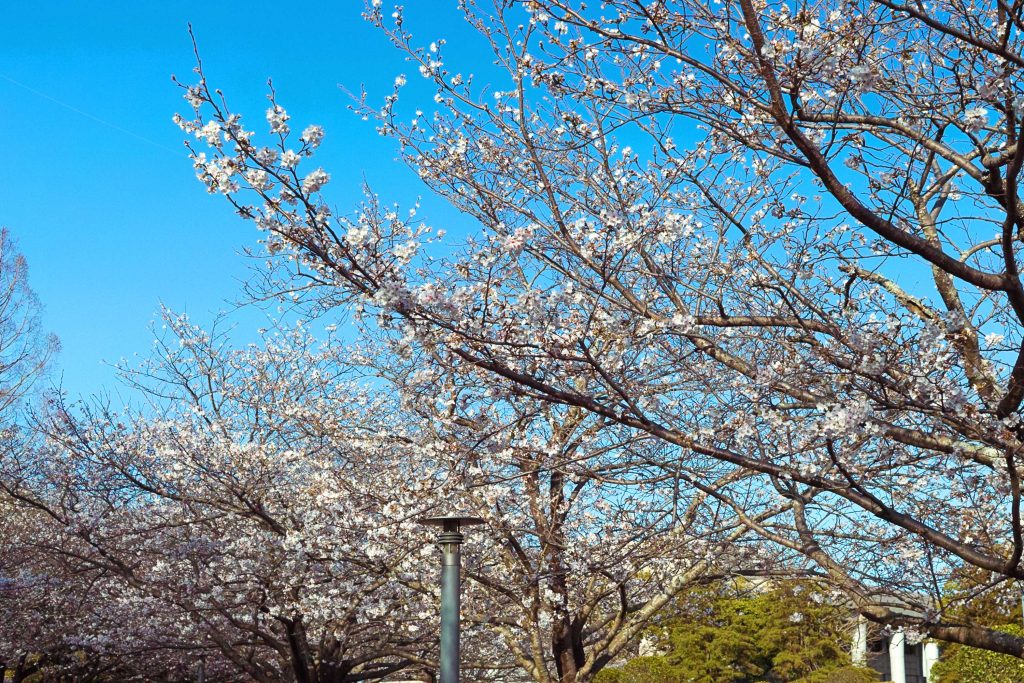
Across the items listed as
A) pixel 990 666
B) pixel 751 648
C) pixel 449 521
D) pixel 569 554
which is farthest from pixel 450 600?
pixel 751 648

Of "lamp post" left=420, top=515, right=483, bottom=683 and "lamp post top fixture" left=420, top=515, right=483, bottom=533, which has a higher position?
"lamp post top fixture" left=420, top=515, right=483, bottom=533

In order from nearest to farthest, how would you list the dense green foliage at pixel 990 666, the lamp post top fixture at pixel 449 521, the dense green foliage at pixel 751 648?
the lamp post top fixture at pixel 449 521 < the dense green foliage at pixel 990 666 < the dense green foliage at pixel 751 648

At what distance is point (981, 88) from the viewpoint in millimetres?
4781

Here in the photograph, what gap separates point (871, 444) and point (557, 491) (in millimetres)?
3787

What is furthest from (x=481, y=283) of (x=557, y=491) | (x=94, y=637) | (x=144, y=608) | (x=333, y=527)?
(x=94, y=637)

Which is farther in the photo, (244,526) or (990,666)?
(990,666)

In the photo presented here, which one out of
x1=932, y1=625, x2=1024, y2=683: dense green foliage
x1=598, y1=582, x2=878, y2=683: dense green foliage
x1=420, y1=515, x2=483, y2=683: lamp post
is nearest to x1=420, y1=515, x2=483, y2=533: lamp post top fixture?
x1=420, y1=515, x2=483, y2=683: lamp post

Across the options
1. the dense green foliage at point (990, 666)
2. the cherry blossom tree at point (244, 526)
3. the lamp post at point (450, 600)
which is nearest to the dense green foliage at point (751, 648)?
the dense green foliage at point (990, 666)

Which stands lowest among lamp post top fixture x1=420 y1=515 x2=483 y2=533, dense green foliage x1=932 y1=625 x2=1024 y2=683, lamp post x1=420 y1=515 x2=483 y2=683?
dense green foliage x1=932 y1=625 x2=1024 y2=683

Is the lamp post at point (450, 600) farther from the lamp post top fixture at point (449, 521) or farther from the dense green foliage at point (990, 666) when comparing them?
the dense green foliage at point (990, 666)

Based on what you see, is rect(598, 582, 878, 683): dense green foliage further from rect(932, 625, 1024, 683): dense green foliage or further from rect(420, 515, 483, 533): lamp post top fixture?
rect(420, 515, 483, 533): lamp post top fixture

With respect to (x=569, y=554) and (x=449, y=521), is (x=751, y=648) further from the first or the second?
(x=449, y=521)

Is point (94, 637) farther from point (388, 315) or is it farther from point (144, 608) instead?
point (388, 315)

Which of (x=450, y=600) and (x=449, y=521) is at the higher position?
(x=449, y=521)
